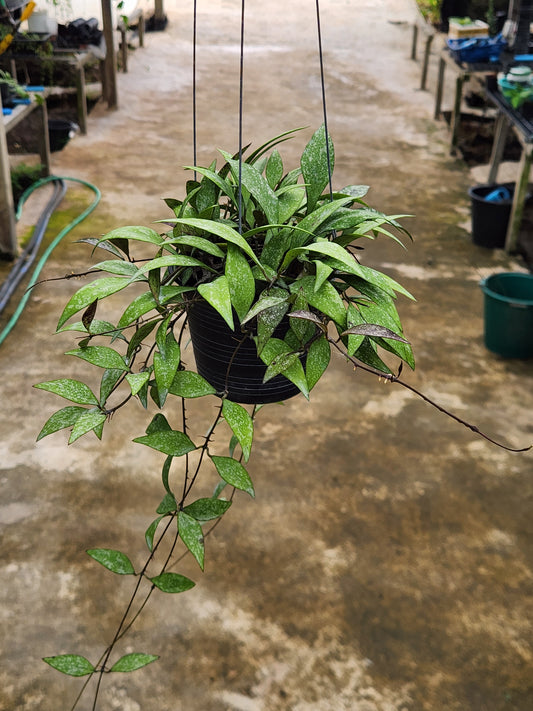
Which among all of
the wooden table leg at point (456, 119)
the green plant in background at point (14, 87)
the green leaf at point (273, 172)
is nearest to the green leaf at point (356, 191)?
the green leaf at point (273, 172)

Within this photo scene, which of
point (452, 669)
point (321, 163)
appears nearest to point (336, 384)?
point (452, 669)

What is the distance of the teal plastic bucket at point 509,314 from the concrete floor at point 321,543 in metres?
0.08

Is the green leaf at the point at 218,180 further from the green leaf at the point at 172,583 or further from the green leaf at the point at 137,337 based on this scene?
the green leaf at the point at 172,583

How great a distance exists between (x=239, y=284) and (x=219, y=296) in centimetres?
7

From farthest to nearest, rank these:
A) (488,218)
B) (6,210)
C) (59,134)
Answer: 1. (59,134)
2. (488,218)
3. (6,210)

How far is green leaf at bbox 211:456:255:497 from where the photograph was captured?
117 centimetres

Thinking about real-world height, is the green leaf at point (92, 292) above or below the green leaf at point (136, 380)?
above

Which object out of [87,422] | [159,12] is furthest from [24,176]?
[159,12]

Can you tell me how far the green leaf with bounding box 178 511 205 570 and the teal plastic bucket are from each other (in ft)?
8.42

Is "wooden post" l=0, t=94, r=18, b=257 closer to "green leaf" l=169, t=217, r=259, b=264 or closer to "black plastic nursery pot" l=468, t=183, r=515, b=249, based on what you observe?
"black plastic nursery pot" l=468, t=183, r=515, b=249

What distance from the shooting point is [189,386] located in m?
1.15

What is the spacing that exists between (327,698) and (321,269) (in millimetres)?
1416

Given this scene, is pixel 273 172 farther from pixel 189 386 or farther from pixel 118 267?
pixel 189 386

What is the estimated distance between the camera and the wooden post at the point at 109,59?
6.41 metres
